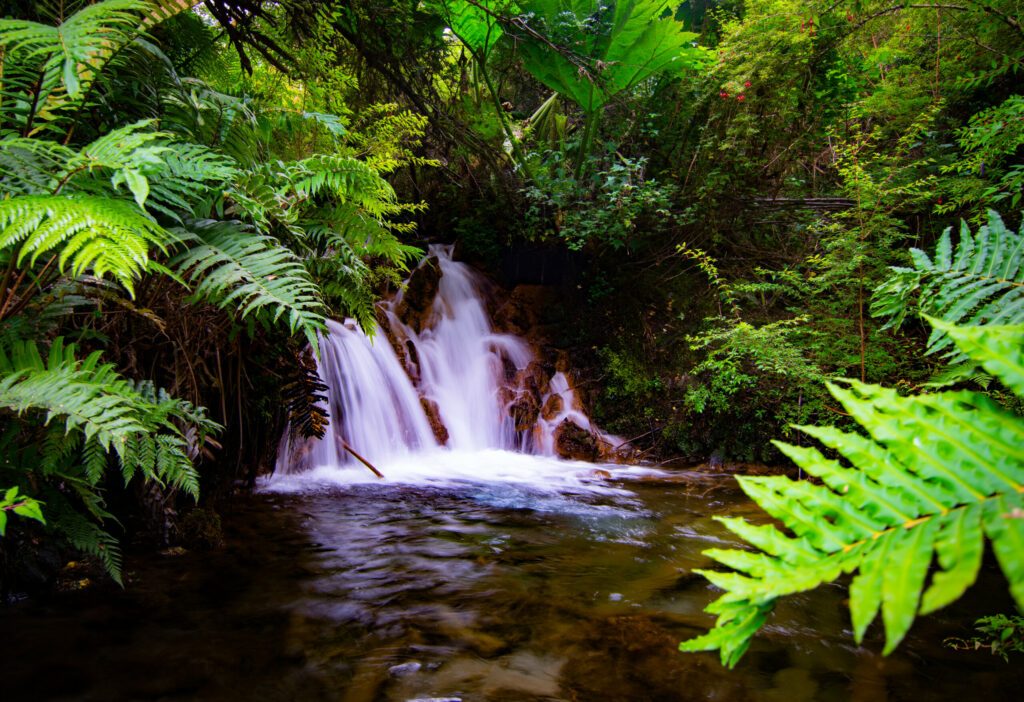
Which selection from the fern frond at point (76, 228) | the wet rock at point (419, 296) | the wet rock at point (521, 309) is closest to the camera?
the fern frond at point (76, 228)

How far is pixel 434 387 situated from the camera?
21.7 ft

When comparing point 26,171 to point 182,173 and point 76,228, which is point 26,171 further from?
point 76,228

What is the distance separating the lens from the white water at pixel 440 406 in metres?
5.11

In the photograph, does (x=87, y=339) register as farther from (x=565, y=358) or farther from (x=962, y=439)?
(x=565, y=358)

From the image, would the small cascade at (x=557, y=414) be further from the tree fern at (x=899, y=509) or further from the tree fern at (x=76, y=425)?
the tree fern at (x=899, y=509)

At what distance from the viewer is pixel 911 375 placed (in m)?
3.91

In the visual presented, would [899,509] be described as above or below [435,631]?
above

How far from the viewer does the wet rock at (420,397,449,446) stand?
6.15 meters

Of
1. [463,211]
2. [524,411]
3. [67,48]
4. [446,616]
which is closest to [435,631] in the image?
[446,616]

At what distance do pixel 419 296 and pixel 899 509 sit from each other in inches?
275

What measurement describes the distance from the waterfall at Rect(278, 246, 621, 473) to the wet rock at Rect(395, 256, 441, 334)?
14 millimetres

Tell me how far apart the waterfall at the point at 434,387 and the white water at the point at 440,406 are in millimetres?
13

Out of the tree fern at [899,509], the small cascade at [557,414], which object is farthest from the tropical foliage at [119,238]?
the small cascade at [557,414]

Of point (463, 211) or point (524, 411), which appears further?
point (463, 211)
